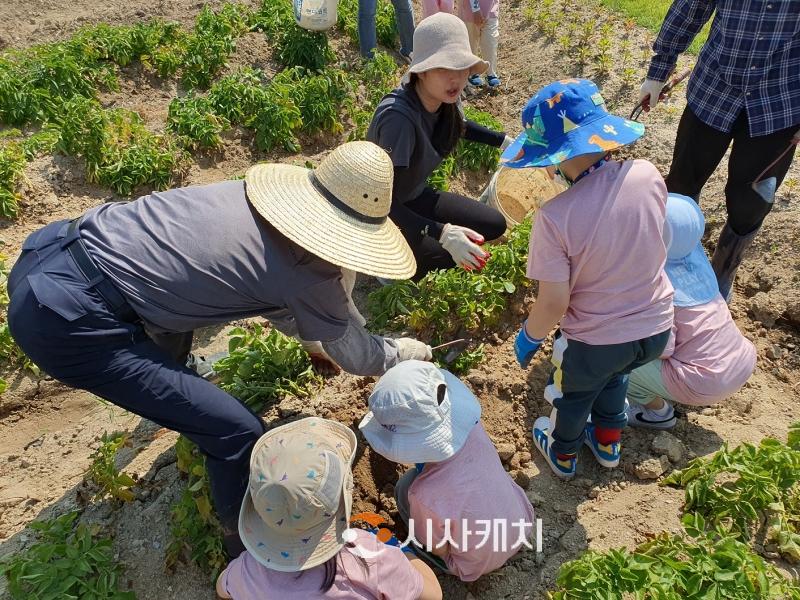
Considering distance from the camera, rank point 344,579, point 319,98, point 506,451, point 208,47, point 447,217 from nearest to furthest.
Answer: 1. point 344,579
2. point 506,451
3. point 447,217
4. point 319,98
5. point 208,47

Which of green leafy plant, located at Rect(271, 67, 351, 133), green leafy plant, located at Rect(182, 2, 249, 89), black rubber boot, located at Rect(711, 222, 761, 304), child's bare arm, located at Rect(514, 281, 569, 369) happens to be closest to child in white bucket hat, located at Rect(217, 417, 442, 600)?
child's bare arm, located at Rect(514, 281, 569, 369)

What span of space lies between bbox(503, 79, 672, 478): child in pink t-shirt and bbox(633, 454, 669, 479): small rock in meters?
0.65

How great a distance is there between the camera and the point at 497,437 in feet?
9.99

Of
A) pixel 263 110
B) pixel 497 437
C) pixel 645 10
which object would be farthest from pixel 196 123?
pixel 645 10

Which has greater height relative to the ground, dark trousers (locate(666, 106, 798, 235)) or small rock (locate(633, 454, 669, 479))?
dark trousers (locate(666, 106, 798, 235))

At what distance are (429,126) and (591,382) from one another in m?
1.63

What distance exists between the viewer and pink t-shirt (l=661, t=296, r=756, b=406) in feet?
8.63

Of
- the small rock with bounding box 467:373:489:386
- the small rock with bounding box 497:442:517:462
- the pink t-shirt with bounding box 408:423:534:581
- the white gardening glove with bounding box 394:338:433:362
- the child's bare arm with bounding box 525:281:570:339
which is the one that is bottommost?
the small rock with bounding box 497:442:517:462

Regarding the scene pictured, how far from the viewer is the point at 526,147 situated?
82.4 inches

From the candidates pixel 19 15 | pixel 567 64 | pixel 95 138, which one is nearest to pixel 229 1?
pixel 19 15

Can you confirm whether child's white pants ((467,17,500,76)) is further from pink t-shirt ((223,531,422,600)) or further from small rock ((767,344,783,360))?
pink t-shirt ((223,531,422,600))

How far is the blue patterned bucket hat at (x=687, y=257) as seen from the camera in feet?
8.16

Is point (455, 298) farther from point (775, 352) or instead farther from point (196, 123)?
point (196, 123)

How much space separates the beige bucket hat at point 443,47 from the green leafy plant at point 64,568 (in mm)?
2538
